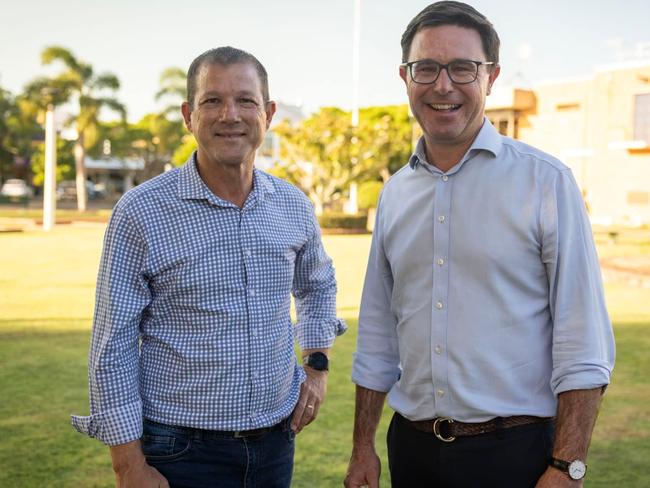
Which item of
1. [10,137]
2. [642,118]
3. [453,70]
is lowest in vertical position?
[453,70]

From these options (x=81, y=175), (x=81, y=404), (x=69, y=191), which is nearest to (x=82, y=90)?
(x=81, y=175)

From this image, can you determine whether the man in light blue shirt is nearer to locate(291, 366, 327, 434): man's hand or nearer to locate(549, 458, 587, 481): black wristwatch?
locate(549, 458, 587, 481): black wristwatch

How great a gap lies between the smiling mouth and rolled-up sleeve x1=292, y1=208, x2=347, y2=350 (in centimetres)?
71

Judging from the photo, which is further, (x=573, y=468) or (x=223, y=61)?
(x=223, y=61)

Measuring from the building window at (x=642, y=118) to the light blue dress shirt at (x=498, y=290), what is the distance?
38.9 meters

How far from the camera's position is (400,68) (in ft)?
8.05

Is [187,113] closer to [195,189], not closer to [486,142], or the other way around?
[195,189]

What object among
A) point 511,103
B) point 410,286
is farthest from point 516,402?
point 511,103

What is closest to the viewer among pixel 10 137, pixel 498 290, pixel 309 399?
pixel 498 290

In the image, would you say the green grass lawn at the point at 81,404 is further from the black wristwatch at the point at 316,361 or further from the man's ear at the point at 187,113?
the man's ear at the point at 187,113

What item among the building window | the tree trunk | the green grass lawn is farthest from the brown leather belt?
the tree trunk

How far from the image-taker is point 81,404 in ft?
18.8

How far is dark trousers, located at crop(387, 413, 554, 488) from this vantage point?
2.20 m

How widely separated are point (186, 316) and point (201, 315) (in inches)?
1.8
